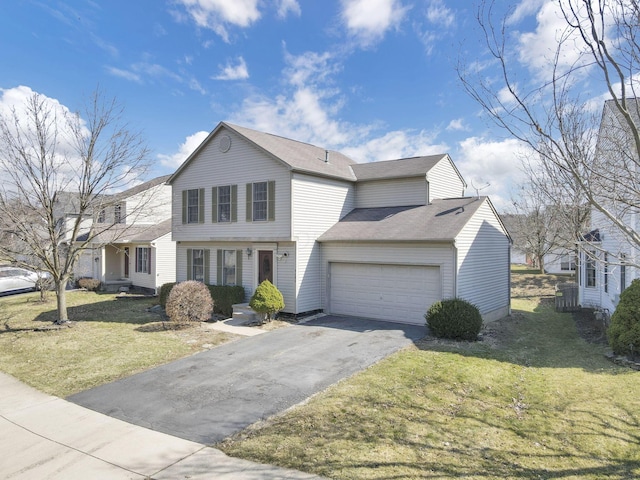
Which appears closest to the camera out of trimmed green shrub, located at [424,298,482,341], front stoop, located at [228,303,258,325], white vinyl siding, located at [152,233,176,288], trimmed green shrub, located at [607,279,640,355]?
trimmed green shrub, located at [607,279,640,355]

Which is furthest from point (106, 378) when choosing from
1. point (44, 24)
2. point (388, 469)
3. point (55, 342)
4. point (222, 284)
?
point (44, 24)

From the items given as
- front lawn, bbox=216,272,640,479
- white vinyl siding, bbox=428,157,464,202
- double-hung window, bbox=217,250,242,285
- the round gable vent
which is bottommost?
front lawn, bbox=216,272,640,479

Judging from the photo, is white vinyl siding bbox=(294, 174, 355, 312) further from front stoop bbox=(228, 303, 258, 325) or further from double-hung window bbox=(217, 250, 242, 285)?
double-hung window bbox=(217, 250, 242, 285)

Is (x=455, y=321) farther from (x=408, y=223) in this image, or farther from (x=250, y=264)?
(x=250, y=264)

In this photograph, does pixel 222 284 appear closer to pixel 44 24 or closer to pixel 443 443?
pixel 44 24

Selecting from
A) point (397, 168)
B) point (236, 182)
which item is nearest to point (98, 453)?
point (236, 182)

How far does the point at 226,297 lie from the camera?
1688cm

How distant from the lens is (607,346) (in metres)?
12.0

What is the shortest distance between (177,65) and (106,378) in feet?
44.7

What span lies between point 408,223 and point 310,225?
12.9 feet

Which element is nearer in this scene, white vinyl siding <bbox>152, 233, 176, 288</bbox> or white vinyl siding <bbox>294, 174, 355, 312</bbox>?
white vinyl siding <bbox>294, 174, 355, 312</bbox>

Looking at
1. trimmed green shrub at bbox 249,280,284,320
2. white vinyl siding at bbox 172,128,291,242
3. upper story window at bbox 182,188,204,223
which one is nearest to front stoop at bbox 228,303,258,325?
trimmed green shrub at bbox 249,280,284,320

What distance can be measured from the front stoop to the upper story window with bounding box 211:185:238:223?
12.5 feet

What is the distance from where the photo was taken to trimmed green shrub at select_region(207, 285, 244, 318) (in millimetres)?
16797
